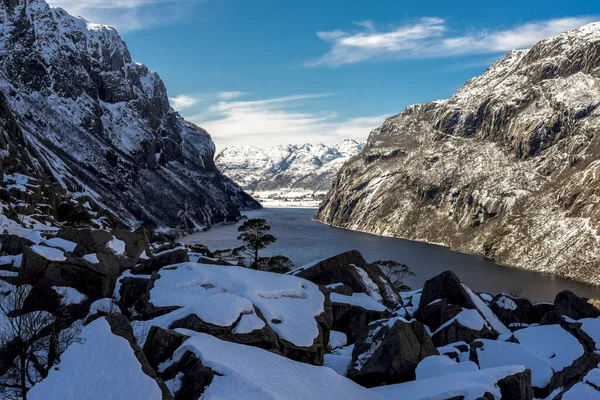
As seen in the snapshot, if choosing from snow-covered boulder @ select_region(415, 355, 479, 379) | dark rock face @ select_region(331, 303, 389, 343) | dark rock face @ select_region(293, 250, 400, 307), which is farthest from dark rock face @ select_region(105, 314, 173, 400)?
dark rock face @ select_region(293, 250, 400, 307)

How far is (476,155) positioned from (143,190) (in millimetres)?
150631

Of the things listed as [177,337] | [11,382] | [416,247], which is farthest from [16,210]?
[416,247]

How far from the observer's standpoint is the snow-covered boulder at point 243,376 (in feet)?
49.3

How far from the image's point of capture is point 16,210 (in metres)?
70.5

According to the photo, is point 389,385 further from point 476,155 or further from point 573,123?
point 476,155

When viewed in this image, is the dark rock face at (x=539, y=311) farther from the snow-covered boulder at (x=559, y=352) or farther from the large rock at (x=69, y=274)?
the large rock at (x=69, y=274)

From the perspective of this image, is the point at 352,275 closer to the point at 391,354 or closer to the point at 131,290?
the point at 391,354

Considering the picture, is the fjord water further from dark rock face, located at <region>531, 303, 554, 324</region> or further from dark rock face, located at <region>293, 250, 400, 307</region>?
dark rock face, located at <region>293, 250, 400, 307</region>

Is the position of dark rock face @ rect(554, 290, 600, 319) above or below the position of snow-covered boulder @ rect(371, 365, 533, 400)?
below

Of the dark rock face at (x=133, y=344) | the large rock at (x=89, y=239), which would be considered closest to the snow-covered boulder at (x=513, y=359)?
the dark rock face at (x=133, y=344)

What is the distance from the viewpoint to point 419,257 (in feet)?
450

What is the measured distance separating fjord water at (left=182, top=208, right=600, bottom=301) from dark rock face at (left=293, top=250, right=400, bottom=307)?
54558 mm

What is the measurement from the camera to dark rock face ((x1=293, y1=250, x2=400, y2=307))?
40.3 metres

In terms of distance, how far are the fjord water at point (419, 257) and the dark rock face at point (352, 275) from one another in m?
54.6
